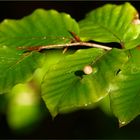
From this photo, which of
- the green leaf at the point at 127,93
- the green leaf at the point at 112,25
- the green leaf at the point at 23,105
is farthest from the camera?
the green leaf at the point at 23,105

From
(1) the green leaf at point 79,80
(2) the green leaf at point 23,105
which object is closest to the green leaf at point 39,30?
(1) the green leaf at point 79,80

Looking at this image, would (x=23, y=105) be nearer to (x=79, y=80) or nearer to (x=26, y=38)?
(x=26, y=38)

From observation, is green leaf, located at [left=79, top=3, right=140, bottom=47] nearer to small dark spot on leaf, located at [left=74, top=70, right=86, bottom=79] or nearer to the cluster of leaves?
the cluster of leaves

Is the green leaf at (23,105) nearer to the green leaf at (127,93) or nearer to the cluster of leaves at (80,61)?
the cluster of leaves at (80,61)

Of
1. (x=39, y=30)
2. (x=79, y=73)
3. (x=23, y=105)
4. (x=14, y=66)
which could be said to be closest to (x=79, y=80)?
(x=79, y=73)

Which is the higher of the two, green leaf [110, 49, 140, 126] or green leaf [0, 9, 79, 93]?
green leaf [110, 49, 140, 126]

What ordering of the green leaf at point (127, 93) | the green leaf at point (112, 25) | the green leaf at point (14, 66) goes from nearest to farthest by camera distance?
1. the green leaf at point (127, 93)
2. the green leaf at point (14, 66)
3. the green leaf at point (112, 25)

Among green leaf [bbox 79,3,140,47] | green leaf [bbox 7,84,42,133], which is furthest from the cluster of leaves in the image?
green leaf [bbox 7,84,42,133]
